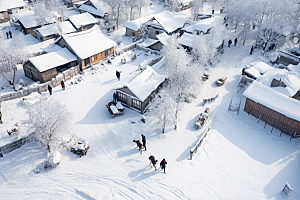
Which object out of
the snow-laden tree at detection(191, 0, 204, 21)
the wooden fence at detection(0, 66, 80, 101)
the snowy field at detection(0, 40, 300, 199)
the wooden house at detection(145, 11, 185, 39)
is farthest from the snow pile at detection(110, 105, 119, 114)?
the snow-laden tree at detection(191, 0, 204, 21)

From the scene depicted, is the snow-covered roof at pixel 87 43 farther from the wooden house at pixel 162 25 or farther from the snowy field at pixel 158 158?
the wooden house at pixel 162 25

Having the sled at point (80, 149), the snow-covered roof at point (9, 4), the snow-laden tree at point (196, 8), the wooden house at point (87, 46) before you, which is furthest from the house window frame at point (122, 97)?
the snow-covered roof at point (9, 4)

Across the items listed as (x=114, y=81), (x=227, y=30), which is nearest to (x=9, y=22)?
(x=114, y=81)

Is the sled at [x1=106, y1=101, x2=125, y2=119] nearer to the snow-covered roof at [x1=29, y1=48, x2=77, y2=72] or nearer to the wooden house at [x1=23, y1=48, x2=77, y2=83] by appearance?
the wooden house at [x1=23, y1=48, x2=77, y2=83]

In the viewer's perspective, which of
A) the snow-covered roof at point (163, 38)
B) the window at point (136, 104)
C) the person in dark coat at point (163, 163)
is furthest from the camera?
the snow-covered roof at point (163, 38)

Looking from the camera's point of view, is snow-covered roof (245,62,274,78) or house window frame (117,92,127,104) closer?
house window frame (117,92,127,104)

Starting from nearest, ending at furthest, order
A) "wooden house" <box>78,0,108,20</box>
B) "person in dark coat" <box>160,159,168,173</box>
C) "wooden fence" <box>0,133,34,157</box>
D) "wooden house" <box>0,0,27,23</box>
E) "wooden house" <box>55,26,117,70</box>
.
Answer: "person in dark coat" <box>160,159,168,173</box>, "wooden fence" <box>0,133,34,157</box>, "wooden house" <box>55,26,117,70</box>, "wooden house" <box>0,0,27,23</box>, "wooden house" <box>78,0,108,20</box>

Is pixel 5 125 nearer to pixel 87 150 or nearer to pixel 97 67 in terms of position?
pixel 87 150

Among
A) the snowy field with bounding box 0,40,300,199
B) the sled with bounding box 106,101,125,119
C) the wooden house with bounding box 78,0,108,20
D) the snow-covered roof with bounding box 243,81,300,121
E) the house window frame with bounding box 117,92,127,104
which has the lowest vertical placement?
the snowy field with bounding box 0,40,300,199
